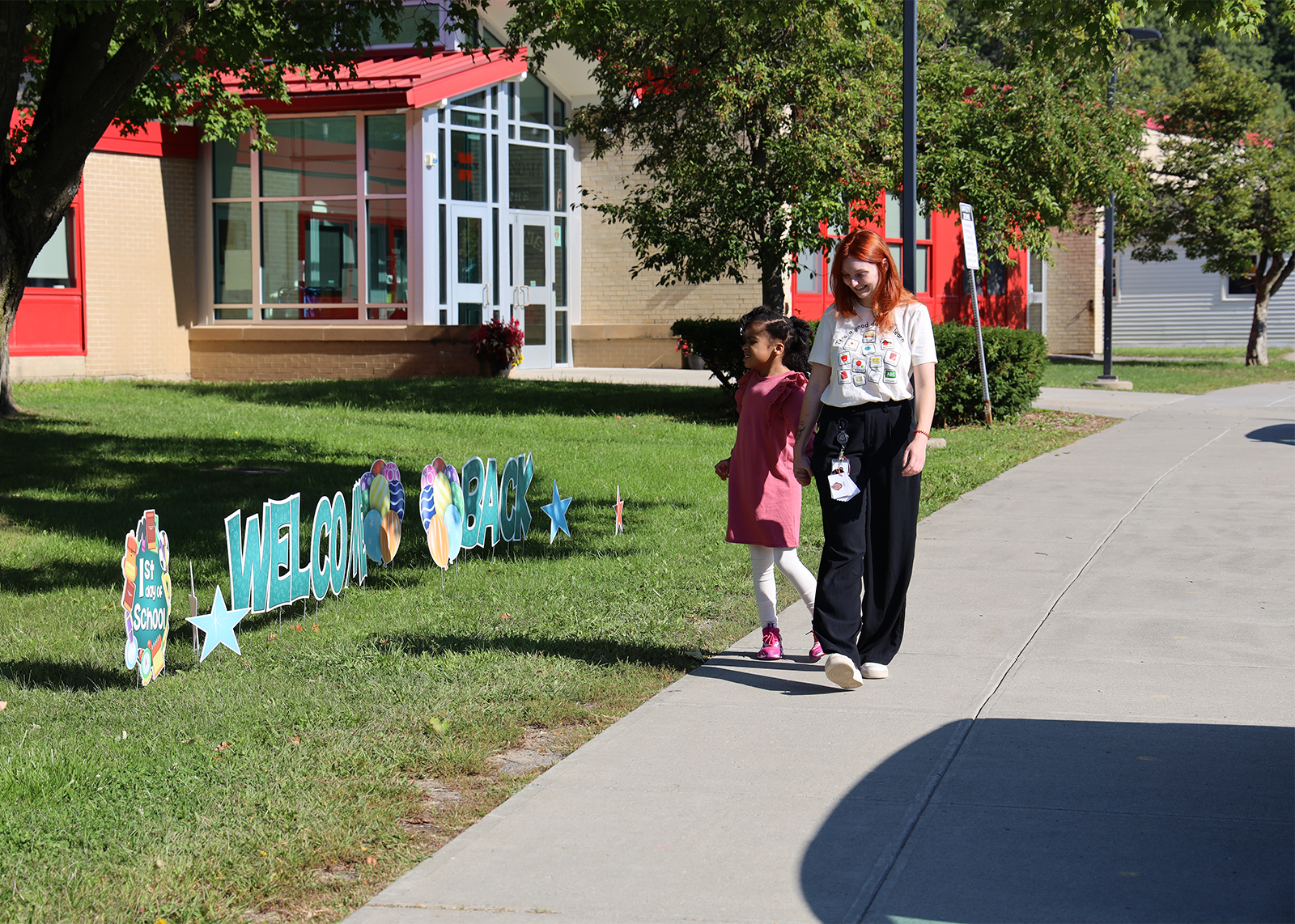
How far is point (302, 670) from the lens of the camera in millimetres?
5602

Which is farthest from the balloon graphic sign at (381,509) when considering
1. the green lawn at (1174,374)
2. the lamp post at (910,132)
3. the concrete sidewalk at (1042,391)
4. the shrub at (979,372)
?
the green lawn at (1174,374)

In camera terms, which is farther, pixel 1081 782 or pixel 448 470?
pixel 448 470

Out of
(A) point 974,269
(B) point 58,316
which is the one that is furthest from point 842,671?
(B) point 58,316

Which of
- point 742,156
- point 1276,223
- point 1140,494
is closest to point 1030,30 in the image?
point 1140,494

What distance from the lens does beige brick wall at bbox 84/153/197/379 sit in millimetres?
20922

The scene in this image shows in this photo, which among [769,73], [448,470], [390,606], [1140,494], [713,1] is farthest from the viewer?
[769,73]

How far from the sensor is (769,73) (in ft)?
48.0

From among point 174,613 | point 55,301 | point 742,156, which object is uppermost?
point 742,156

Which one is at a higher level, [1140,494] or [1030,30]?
[1030,30]

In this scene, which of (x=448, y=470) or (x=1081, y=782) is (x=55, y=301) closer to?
(x=448, y=470)

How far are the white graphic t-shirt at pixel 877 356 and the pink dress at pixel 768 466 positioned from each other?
44cm

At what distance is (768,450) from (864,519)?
2.07 feet

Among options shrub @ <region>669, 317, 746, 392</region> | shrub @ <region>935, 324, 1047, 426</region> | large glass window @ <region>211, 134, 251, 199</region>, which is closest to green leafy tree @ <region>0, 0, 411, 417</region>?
shrub @ <region>669, 317, 746, 392</region>

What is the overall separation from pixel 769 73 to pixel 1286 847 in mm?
12244
